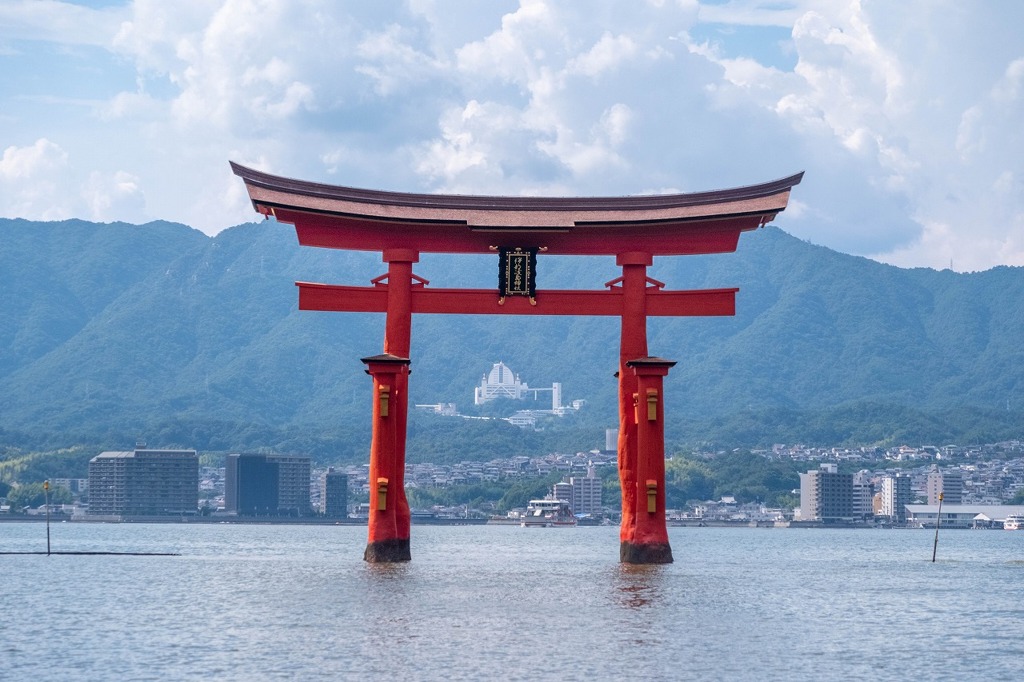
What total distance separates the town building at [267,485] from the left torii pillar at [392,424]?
14210 cm

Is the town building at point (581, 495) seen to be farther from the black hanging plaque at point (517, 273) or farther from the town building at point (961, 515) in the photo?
the black hanging plaque at point (517, 273)

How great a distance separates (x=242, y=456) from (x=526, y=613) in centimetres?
15561

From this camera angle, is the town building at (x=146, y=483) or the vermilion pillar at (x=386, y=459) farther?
the town building at (x=146, y=483)

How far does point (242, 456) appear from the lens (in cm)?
18900

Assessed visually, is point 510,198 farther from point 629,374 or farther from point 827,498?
point 827,498

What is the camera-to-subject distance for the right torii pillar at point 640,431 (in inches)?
1767

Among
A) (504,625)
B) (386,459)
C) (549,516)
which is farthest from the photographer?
(549,516)

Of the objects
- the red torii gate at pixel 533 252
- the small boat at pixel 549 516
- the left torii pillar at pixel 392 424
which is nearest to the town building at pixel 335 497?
the small boat at pixel 549 516

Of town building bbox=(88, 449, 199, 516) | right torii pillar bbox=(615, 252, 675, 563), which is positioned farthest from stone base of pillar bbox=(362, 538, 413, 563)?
town building bbox=(88, 449, 199, 516)

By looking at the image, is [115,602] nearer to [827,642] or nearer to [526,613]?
[526,613]

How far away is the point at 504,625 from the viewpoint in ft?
113

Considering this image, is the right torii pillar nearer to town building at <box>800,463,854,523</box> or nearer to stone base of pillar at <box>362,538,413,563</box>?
stone base of pillar at <box>362,538,413,563</box>

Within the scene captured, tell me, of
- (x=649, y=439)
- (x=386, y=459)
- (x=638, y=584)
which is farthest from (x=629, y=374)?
(x=386, y=459)

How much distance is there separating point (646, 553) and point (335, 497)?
472 ft
